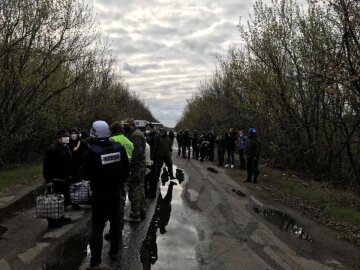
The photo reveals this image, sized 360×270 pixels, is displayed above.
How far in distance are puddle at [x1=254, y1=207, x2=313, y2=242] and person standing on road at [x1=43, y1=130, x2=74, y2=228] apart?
4.46 m

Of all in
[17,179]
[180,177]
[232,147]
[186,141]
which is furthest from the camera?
[186,141]

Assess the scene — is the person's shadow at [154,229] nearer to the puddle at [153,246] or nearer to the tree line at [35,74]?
the puddle at [153,246]

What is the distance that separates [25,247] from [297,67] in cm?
1427

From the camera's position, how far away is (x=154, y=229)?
8.23 meters

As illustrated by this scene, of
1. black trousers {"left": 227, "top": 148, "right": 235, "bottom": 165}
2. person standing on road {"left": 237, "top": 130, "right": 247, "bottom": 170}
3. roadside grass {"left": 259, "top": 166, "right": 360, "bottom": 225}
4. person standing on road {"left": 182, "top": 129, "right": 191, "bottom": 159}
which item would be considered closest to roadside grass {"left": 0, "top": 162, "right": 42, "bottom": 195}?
roadside grass {"left": 259, "top": 166, "right": 360, "bottom": 225}

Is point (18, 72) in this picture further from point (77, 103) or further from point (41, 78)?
point (77, 103)

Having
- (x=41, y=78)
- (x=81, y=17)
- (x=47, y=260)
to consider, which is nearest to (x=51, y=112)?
(x=41, y=78)

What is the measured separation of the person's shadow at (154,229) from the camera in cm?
638

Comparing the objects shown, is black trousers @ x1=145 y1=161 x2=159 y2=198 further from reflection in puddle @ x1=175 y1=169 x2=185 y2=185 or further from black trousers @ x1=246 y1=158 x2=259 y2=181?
black trousers @ x1=246 y1=158 x2=259 y2=181

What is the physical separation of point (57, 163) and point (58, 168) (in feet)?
0.41

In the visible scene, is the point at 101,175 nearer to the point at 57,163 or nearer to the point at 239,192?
the point at 57,163

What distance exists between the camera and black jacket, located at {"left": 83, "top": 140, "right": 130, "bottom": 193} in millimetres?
5770

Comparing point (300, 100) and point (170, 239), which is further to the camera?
point (300, 100)

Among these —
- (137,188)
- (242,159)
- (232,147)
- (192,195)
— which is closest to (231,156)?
(232,147)
